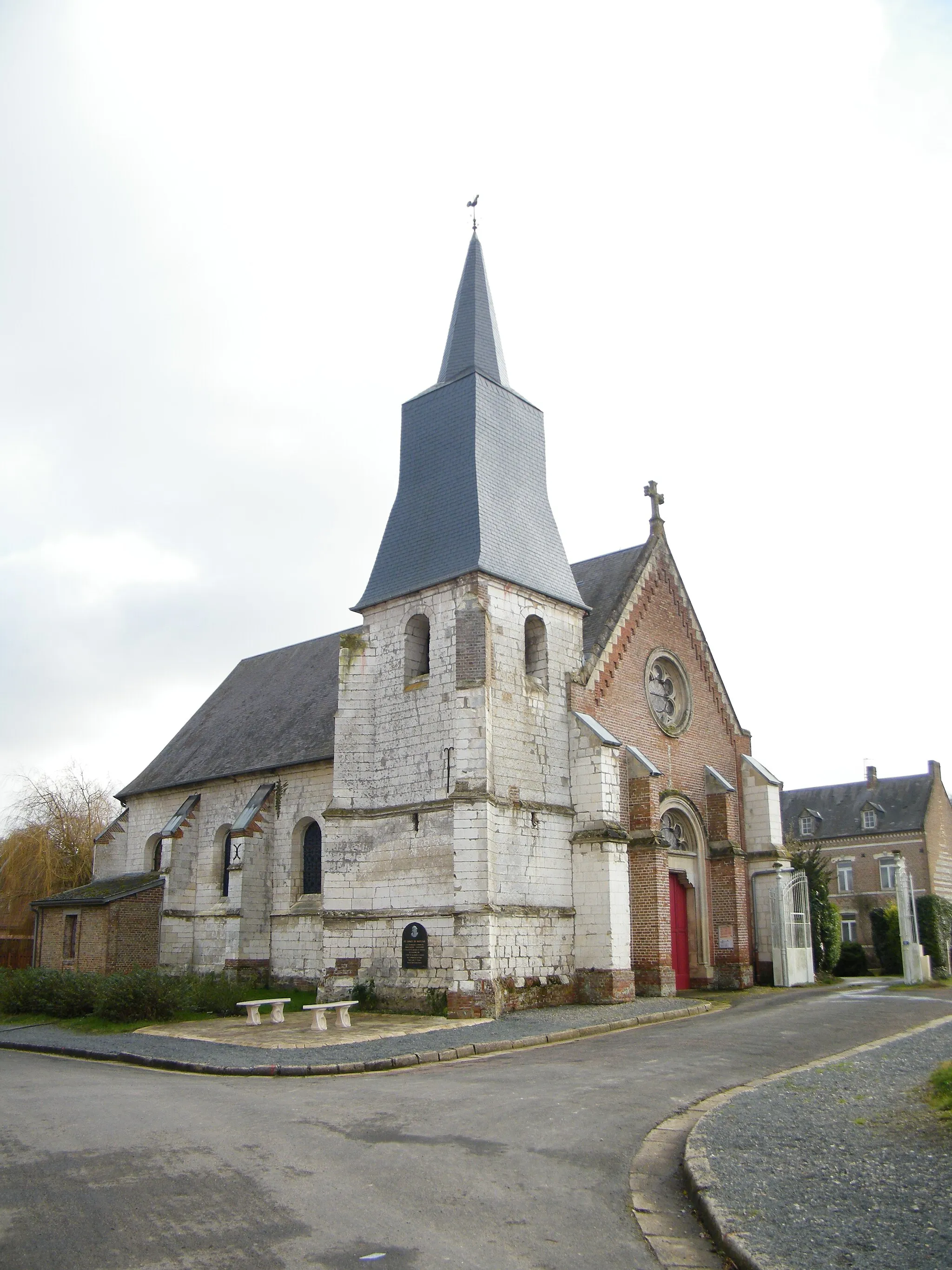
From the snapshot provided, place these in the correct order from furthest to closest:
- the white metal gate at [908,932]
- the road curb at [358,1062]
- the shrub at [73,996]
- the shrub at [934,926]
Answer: the shrub at [934,926] < the white metal gate at [908,932] < the shrub at [73,996] < the road curb at [358,1062]

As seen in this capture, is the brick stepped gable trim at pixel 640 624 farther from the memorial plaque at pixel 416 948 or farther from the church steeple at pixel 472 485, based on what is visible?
the memorial plaque at pixel 416 948

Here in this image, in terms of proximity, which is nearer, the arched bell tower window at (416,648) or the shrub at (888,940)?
the arched bell tower window at (416,648)

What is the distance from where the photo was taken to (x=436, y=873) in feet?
62.5

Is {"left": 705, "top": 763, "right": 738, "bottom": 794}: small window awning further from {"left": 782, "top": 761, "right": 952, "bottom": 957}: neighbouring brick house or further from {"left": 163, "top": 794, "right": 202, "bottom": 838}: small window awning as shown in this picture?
{"left": 782, "top": 761, "right": 952, "bottom": 957}: neighbouring brick house

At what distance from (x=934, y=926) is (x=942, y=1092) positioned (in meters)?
34.3

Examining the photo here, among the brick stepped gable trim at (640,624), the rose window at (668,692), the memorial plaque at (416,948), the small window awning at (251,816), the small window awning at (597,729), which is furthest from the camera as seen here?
the small window awning at (251,816)

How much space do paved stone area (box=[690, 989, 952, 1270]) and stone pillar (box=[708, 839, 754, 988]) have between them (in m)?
13.0

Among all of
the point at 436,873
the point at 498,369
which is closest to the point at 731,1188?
A: the point at 436,873

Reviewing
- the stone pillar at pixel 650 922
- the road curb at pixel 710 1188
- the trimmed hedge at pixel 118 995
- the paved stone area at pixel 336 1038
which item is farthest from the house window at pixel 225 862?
the road curb at pixel 710 1188

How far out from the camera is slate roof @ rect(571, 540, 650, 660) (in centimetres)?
2267

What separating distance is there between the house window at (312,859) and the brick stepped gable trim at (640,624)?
8030 millimetres

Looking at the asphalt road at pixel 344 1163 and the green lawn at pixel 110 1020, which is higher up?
the asphalt road at pixel 344 1163

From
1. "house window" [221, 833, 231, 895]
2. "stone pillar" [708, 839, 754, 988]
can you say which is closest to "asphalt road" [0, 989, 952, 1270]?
"stone pillar" [708, 839, 754, 988]

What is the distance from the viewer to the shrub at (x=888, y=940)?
39156 millimetres
